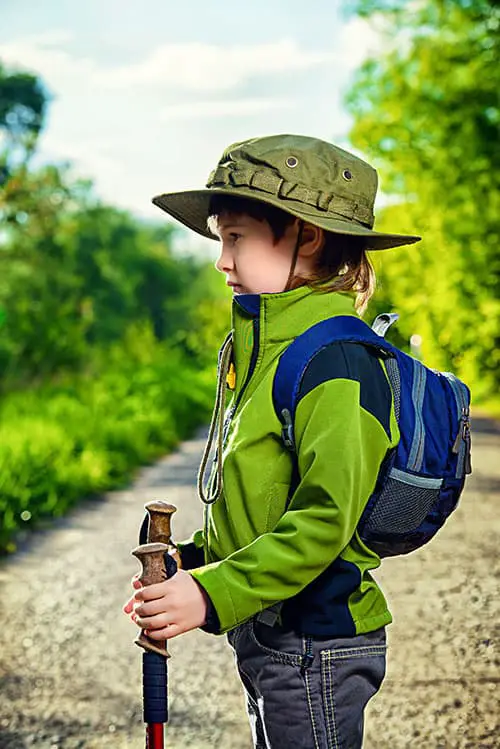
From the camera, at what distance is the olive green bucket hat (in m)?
2.36

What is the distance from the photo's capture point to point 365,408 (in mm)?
2219

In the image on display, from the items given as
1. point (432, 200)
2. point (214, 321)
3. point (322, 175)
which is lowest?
point (322, 175)

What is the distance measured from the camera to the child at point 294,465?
2.16 metres

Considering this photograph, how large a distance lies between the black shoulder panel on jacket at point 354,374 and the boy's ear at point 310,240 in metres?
0.26

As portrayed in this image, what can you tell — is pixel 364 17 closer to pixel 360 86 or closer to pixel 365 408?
pixel 360 86

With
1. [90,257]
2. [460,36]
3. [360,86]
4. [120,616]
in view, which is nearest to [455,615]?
[120,616]

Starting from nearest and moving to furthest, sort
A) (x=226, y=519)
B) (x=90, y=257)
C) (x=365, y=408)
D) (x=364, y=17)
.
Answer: (x=365, y=408)
(x=226, y=519)
(x=364, y=17)
(x=90, y=257)

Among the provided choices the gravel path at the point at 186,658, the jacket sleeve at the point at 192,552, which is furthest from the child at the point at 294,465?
the gravel path at the point at 186,658

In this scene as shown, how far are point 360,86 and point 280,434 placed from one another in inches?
857

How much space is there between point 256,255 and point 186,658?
3.36m

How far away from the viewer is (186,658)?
5445 millimetres

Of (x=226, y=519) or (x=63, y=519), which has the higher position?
(x=63, y=519)

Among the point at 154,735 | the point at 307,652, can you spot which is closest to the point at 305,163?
the point at 307,652

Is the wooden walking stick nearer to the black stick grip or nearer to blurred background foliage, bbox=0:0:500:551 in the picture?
the black stick grip
